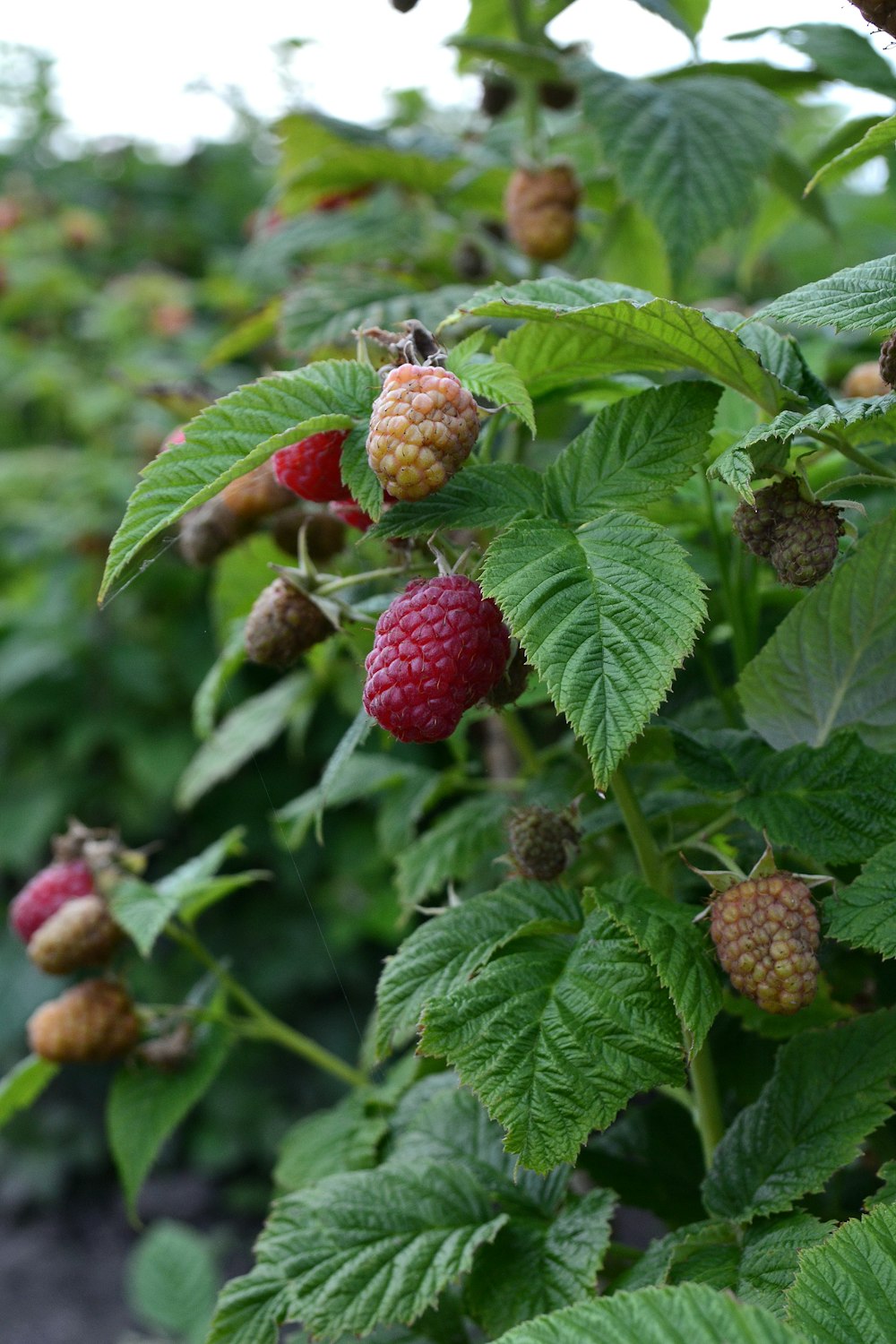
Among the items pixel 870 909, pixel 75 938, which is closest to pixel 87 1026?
pixel 75 938

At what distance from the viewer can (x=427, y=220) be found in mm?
1510

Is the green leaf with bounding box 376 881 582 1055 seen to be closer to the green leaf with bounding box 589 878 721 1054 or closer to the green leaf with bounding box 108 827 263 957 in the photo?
the green leaf with bounding box 589 878 721 1054

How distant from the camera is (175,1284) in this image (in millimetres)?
1890

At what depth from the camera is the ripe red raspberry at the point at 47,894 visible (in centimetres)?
101

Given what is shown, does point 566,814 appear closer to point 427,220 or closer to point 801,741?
point 801,741

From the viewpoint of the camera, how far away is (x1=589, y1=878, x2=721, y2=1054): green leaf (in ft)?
1.79

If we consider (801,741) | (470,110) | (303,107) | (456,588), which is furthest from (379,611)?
(470,110)

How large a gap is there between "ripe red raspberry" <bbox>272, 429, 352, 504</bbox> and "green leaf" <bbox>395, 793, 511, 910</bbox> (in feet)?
1.15

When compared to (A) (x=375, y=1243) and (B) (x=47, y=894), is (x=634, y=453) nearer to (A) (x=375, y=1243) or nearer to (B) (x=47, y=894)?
(A) (x=375, y=1243)

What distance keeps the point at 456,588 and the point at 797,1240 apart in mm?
361

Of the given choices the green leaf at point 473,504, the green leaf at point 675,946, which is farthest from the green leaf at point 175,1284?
the green leaf at point 473,504

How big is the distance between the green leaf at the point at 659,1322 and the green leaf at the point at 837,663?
32cm

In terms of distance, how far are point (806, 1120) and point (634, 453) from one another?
0.37 m

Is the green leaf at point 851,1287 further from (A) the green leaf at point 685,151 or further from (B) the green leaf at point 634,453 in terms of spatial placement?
(A) the green leaf at point 685,151
